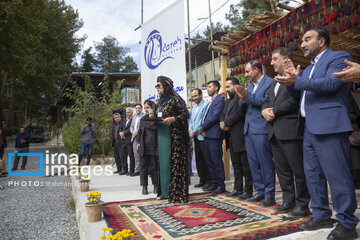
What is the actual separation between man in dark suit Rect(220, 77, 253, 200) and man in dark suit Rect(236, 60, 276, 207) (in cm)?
24

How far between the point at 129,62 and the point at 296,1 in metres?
45.0

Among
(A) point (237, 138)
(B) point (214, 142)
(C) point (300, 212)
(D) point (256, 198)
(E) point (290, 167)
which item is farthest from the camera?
(B) point (214, 142)

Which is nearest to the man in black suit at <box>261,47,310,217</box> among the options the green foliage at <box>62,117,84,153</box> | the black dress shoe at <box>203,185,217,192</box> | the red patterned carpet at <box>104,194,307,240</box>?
the red patterned carpet at <box>104,194,307,240</box>

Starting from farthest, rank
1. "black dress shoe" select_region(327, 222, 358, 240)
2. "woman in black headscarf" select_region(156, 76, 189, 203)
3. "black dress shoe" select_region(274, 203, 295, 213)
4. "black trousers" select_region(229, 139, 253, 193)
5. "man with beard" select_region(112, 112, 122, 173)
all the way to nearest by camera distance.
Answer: "man with beard" select_region(112, 112, 122, 173)
"black trousers" select_region(229, 139, 253, 193)
"woman in black headscarf" select_region(156, 76, 189, 203)
"black dress shoe" select_region(274, 203, 295, 213)
"black dress shoe" select_region(327, 222, 358, 240)

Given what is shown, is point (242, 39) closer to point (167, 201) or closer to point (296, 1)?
point (296, 1)

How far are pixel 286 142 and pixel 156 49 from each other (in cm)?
372

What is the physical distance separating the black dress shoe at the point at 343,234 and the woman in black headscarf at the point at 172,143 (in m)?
2.09

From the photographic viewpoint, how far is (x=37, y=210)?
500 cm

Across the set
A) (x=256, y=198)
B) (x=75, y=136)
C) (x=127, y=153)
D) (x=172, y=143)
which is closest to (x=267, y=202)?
(x=256, y=198)

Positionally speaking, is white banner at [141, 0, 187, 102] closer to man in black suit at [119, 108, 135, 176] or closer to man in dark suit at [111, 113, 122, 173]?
man in black suit at [119, 108, 135, 176]

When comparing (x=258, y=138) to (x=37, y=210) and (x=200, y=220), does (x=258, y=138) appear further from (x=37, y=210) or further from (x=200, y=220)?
(x=37, y=210)

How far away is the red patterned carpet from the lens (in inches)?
107

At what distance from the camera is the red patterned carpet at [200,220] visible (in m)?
2.73

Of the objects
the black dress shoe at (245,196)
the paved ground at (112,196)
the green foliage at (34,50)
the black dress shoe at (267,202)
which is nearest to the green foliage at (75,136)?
the paved ground at (112,196)
